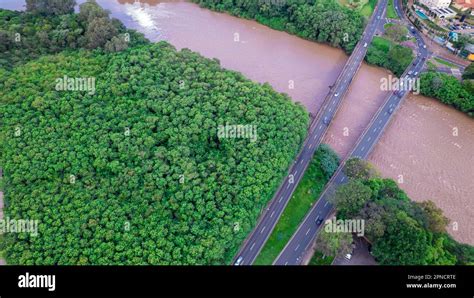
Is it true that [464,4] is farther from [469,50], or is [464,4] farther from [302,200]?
[302,200]

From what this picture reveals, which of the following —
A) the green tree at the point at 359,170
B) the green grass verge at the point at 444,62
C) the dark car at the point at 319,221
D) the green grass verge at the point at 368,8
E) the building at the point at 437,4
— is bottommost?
the dark car at the point at 319,221

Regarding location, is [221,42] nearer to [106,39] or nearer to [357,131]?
[106,39]

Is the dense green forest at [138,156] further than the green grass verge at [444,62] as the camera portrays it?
No

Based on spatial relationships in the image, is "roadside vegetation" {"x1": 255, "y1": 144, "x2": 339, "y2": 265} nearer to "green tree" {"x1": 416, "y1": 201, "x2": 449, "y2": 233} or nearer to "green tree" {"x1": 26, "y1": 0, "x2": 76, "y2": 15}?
"green tree" {"x1": 416, "y1": 201, "x2": 449, "y2": 233}

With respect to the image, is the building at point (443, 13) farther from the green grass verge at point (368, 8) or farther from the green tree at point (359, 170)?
the green tree at point (359, 170)

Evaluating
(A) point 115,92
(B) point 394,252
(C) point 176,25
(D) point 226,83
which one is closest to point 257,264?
(B) point 394,252

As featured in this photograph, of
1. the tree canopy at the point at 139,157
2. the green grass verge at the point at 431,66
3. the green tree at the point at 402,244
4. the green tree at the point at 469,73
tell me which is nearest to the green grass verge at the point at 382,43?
the green grass verge at the point at 431,66

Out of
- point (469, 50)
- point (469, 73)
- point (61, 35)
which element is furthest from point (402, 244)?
point (61, 35)
